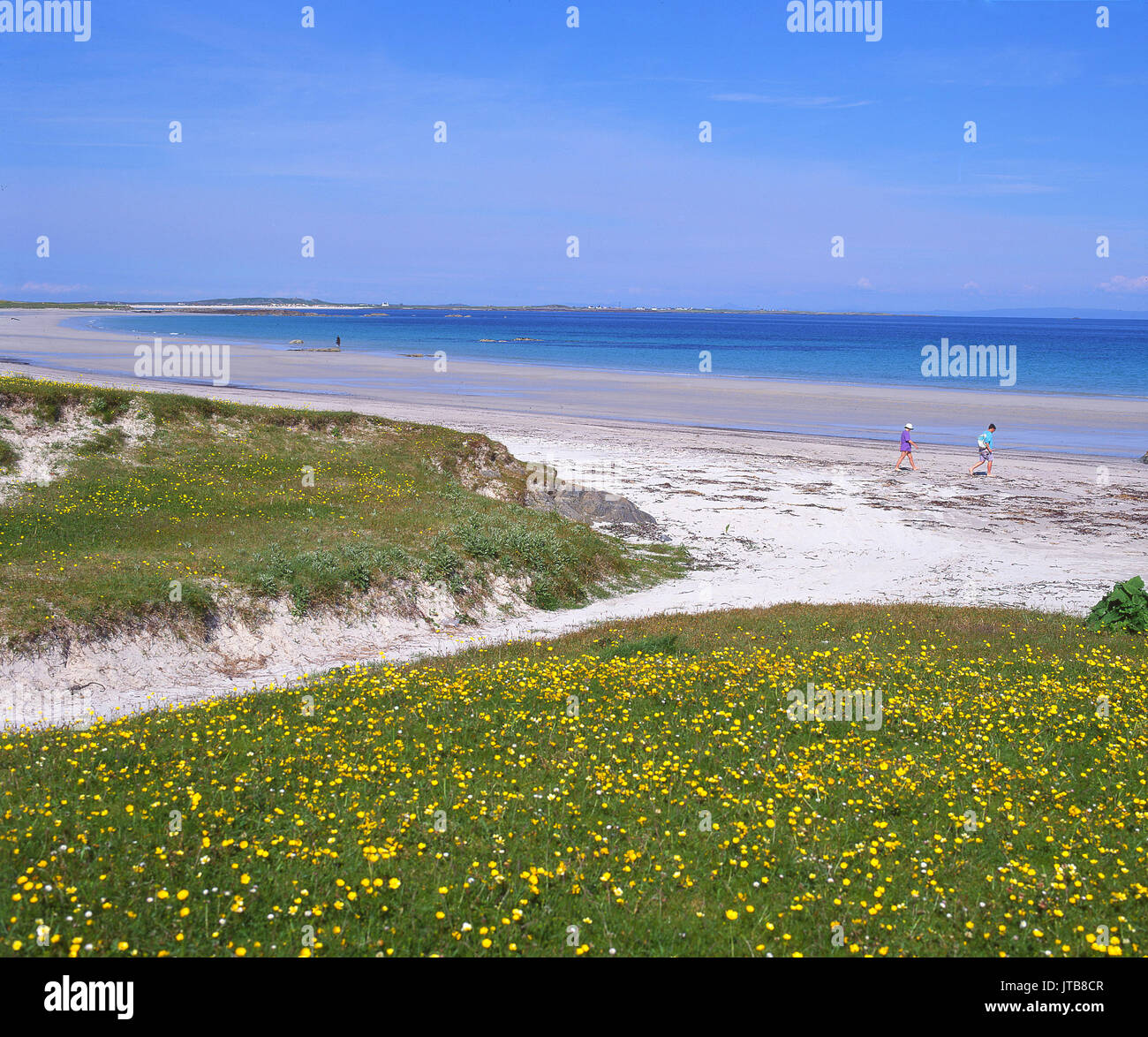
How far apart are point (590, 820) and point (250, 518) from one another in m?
18.3

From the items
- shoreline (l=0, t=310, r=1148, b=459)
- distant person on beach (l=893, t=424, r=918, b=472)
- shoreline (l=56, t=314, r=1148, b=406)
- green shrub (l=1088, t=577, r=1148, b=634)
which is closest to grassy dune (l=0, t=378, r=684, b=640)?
green shrub (l=1088, t=577, r=1148, b=634)

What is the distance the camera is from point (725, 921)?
838 cm

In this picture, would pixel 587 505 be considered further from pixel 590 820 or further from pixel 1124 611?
pixel 590 820

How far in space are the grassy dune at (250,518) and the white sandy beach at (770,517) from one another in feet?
4.22

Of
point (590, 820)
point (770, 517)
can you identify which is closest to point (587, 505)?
point (770, 517)

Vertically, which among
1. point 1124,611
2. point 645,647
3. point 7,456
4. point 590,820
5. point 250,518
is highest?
point 7,456

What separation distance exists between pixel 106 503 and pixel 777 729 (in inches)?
817

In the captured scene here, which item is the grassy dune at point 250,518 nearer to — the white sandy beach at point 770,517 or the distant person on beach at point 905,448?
the white sandy beach at point 770,517

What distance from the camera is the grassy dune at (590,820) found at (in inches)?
318

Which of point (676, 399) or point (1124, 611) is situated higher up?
point (676, 399)

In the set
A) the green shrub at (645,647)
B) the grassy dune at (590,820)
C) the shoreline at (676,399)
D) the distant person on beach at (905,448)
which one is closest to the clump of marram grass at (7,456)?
the grassy dune at (590,820)

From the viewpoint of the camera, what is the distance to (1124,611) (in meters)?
20.2
